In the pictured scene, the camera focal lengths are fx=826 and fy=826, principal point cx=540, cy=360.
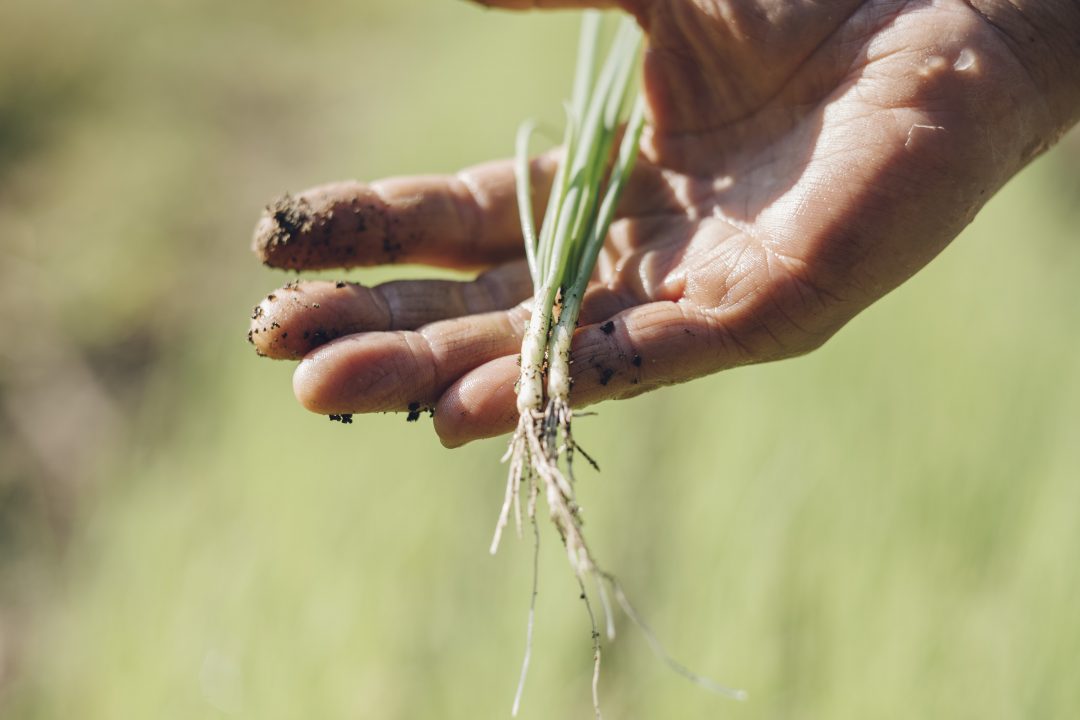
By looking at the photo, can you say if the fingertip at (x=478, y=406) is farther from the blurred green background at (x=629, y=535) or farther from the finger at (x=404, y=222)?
the blurred green background at (x=629, y=535)

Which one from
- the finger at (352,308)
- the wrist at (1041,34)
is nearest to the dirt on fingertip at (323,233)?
the finger at (352,308)

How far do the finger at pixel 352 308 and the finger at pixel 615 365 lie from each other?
0.21 metres

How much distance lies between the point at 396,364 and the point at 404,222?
506 millimetres

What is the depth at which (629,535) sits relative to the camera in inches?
89.1

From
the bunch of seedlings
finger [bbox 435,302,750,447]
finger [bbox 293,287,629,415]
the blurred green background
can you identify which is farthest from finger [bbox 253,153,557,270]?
the blurred green background

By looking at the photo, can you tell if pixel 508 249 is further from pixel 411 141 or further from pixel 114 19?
pixel 114 19

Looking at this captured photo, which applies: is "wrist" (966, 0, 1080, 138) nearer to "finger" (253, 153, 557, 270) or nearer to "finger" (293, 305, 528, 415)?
"finger" (253, 153, 557, 270)

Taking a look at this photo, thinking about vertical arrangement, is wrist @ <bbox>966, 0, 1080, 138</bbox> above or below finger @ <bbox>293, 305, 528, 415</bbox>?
above

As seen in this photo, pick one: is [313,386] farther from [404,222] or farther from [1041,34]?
[1041,34]

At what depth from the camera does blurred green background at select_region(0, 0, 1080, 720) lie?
6.02 feet

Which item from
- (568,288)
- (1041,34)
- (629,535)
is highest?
(1041,34)

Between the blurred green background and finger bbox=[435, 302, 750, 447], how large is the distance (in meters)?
0.81

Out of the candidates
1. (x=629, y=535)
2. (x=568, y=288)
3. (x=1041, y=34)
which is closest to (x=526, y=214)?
(x=568, y=288)

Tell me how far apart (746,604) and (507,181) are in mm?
1116
